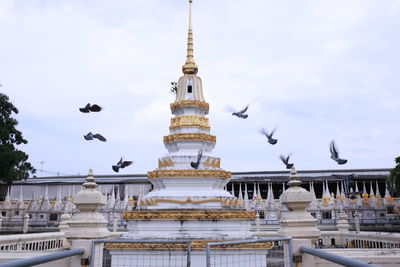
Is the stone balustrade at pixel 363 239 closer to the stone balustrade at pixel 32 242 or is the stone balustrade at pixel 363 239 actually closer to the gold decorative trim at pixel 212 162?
the gold decorative trim at pixel 212 162

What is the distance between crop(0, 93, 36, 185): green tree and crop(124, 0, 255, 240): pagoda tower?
26.2m

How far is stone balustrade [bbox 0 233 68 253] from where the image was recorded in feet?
45.5

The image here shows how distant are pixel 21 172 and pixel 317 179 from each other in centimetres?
3468

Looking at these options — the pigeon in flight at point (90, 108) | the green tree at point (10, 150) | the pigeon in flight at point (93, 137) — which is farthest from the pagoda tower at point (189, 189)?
the green tree at point (10, 150)

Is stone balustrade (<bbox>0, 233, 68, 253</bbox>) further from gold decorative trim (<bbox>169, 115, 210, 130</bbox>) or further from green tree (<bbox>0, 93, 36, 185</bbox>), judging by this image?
green tree (<bbox>0, 93, 36, 185</bbox>)

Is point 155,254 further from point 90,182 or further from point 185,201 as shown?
point 90,182

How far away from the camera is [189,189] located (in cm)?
1431

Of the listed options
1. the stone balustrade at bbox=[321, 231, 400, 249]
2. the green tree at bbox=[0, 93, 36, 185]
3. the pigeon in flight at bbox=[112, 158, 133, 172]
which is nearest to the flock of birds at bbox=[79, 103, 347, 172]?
the pigeon in flight at bbox=[112, 158, 133, 172]

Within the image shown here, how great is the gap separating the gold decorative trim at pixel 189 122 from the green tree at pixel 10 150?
26432 millimetres

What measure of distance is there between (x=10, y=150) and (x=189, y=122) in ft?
90.9

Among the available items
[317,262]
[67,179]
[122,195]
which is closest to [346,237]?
[317,262]

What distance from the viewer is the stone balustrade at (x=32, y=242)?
13859mm

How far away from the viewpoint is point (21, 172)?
3816 cm

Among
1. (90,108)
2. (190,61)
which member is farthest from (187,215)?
(190,61)
